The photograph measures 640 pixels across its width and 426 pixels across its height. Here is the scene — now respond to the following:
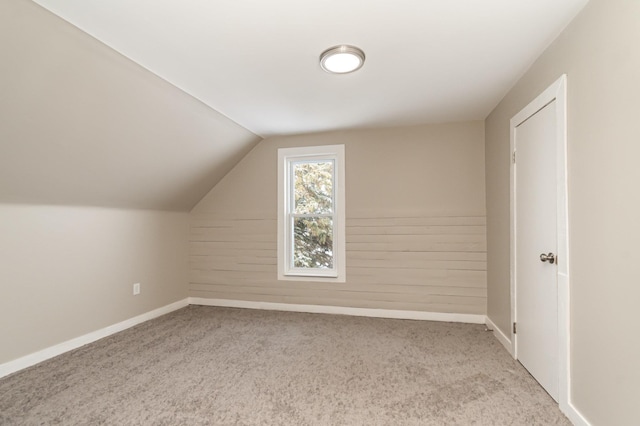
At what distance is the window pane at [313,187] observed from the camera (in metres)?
4.26

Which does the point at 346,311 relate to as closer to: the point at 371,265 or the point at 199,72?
the point at 371,265

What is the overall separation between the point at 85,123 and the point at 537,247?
3.35 m

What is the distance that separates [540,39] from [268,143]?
3.08 metres

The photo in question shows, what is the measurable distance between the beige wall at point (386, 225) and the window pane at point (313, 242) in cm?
28

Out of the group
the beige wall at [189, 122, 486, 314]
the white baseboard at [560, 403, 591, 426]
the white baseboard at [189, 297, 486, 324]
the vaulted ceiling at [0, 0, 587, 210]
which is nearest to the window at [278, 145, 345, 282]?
the beige wall at [189, 122, 486, 314]

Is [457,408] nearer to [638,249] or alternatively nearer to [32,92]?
[638,249]

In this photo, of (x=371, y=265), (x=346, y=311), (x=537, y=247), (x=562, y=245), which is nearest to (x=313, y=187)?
(x=371, y=265)

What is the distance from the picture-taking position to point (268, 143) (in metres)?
4.33

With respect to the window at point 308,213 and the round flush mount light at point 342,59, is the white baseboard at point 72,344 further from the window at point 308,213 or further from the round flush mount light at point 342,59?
the round flush mount light at point 342,59

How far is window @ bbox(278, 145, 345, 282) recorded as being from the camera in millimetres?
4164

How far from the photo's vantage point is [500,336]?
311 centimetres

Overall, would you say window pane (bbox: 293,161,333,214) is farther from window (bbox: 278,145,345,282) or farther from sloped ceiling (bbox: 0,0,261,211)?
sloped ceiling (bbox: 0,0,261,211)

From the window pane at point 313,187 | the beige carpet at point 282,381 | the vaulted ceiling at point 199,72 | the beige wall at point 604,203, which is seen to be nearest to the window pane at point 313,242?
the window pane at point 313,187

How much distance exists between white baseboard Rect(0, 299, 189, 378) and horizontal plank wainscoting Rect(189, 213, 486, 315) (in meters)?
0.81
